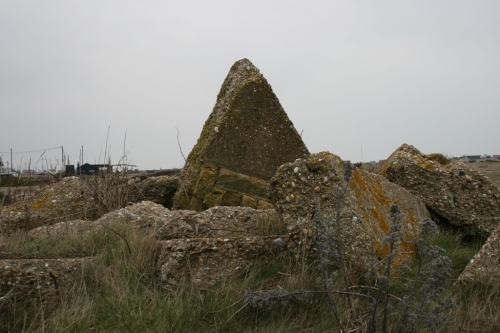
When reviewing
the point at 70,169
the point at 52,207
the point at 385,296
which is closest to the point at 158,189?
the point at 52,207

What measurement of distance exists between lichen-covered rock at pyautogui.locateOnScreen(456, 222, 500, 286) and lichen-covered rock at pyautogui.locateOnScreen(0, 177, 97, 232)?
4.00 metres

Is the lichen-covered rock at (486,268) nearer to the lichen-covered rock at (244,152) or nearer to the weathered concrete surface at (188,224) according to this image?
the weathered concrete surface at (188,224)

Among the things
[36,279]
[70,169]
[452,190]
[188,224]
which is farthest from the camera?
[70,169]

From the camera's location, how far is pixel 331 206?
13.1 feet

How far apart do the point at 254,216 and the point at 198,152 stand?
196 cm

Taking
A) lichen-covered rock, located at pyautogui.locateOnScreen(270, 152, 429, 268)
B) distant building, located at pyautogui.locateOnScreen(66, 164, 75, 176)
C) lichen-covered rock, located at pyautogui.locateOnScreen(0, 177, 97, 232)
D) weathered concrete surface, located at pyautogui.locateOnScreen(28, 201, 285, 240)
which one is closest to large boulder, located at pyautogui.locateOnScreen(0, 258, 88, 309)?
weathered concrete surface, located at pyautogui.locateOnScreen(28, 201, 285, 240)

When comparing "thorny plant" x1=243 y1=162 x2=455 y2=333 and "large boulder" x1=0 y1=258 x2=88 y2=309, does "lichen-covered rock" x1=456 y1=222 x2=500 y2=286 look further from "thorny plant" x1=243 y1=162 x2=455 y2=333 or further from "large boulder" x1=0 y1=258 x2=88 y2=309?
"large boulder" x1=0 y1=258 x2=88 y2=309

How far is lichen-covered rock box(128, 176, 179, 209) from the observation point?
679 centimetres

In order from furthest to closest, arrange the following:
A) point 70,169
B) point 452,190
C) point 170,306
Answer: point 70,169, point 452,190, point 170,306

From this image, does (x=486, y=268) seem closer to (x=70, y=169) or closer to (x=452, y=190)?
(x=452, y=190)

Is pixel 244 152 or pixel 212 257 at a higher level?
pixel 244 152

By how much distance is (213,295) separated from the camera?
360 centimetres

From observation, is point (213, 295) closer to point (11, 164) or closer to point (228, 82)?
point (228, 82)

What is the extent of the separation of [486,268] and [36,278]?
3.28 m
